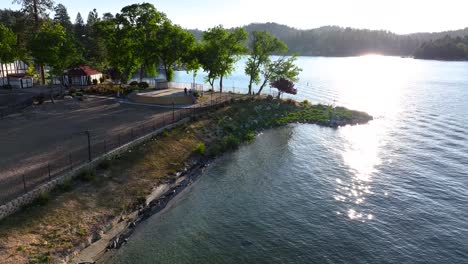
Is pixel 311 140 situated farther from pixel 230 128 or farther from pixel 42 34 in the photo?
pixel 42 34

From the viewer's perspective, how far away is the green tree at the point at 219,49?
236 feet

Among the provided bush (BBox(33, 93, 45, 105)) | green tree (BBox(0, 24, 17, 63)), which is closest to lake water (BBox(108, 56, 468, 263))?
→ bush (BBox(33, 93, 45, 105))

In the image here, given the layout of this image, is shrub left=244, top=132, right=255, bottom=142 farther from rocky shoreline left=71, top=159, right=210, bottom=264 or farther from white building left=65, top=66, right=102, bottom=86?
white building left=65, top=66, right=102, bottom=86

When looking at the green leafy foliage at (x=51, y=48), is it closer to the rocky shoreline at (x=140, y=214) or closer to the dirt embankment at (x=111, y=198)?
the dirt embankment at (x=111, y=198)

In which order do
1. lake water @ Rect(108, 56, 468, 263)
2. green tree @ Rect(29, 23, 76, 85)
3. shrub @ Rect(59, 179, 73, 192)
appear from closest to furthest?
lake water @ Rect(108, 56, 468, 263) → shrub @ Rect(59, 179, 73, 192) → green tree @ Rect(29, 23, 76, 85)

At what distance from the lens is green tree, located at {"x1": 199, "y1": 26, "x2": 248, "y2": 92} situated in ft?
236

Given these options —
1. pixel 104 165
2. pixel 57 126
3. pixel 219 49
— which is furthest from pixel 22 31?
pixel 104 165

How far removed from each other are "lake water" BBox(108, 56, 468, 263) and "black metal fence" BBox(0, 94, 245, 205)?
8.99 m

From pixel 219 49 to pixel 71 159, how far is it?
1837 inches

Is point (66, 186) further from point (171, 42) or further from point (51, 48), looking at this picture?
point (171, 42)

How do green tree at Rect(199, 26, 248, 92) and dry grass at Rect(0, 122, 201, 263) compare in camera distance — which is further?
green tree at Rect(199, 26, 248, 92)

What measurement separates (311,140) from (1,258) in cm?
4442

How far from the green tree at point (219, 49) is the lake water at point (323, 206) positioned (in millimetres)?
21572

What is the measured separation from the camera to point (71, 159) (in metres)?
32.2
